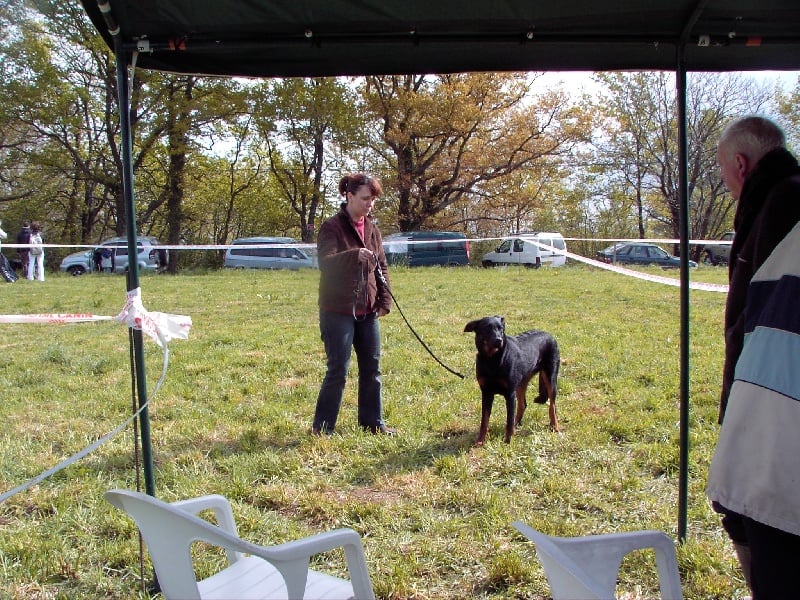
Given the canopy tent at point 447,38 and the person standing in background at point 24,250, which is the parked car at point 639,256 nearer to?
the person standing in background at point 24,250

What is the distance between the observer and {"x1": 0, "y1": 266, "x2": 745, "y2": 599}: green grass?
2.97m

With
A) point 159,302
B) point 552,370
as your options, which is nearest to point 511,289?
point 159,302

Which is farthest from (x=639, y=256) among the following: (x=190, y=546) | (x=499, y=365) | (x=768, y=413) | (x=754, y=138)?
(x=190, y=546)

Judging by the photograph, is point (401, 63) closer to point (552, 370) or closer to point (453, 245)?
point (552, 370)

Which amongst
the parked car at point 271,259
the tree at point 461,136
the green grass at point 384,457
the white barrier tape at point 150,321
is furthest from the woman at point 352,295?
the tree at point 461,136

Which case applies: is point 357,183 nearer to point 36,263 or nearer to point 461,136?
point 36,263

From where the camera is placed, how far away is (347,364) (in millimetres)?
4660

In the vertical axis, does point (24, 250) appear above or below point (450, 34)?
below

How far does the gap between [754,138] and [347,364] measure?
311 centimetres

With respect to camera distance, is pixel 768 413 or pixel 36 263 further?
pixel 36 263

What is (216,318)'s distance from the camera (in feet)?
34.4

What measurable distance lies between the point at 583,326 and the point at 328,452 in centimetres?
560

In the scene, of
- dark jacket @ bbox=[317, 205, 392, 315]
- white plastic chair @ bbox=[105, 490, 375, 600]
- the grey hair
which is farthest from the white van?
white plastic chair @ bbox=[105, 490, 375, 600]

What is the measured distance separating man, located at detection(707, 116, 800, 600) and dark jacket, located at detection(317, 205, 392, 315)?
279cm
